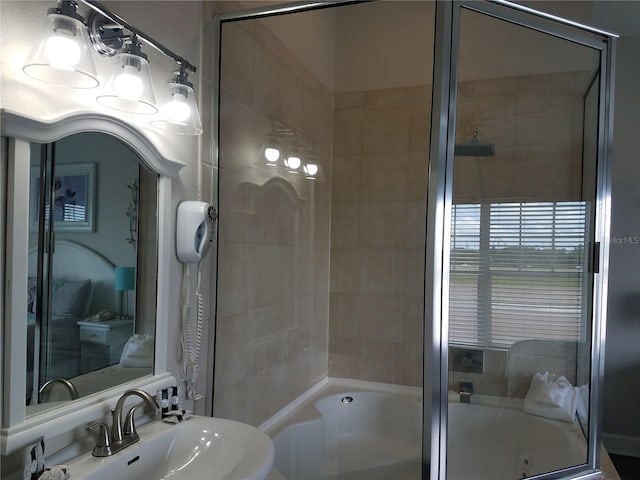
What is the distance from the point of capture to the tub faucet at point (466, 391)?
1.98 metres

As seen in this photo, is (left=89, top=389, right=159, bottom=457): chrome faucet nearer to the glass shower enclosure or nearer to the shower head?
the glass shower enclosure

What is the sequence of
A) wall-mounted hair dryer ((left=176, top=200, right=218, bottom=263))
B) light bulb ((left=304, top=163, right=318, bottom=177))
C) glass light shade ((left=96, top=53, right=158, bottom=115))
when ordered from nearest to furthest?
glass light shade ((left=96, top=53, right=158, bottom=115)) < wall-mounted hair dryer ((left=176, top=200, right=218, bottom=263)) < light bulb ((left=304, top=163, right=318, bottom=177))

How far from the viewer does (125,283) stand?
1.39 meters

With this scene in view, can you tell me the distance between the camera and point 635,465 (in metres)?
2.93

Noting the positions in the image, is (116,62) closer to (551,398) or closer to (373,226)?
(373,226)

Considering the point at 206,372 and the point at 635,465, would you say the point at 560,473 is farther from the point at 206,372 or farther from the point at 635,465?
the point at 206,372

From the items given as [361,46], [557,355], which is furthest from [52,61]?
[557,355]

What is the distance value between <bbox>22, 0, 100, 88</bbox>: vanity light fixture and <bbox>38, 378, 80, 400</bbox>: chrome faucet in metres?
0.73

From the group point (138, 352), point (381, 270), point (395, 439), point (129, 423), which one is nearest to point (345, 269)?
Result: point (381, 270)

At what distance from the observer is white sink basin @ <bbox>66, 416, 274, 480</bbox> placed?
118cm

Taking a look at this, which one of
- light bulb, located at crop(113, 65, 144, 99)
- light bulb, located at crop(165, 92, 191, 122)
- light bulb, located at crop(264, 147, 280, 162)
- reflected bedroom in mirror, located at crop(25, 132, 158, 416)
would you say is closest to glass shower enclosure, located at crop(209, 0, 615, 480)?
light bulb, located at crop(264, 147, 280, 162)

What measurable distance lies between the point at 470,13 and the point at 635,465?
2.93 metres

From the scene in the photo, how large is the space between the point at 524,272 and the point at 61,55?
198cm

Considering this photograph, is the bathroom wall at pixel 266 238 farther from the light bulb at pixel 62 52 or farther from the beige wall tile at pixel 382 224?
the light bulb at pixel 62 52
